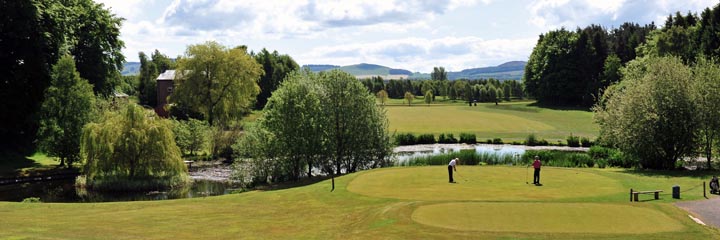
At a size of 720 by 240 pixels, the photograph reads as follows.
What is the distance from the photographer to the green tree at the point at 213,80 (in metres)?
73.6

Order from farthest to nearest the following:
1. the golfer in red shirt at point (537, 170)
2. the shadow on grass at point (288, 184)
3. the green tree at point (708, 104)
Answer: the green tree at point (708, 104), the shadow on grass at point (288, 184), the golfer in red shirt at point (537, 170)

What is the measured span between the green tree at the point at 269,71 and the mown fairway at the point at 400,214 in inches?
3696

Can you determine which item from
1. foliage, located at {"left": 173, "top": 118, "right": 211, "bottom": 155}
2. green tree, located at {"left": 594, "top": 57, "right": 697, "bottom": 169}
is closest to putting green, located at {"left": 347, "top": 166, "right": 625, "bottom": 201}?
green tree, located at {"left": 594, "top": 57, "right": 697, "bottom": 169}

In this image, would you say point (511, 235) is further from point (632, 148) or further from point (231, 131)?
point (231, 131)

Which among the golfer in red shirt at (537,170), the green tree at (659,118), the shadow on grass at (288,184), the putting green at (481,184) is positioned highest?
the green tree at (659,118)

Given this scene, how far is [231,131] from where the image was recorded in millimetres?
67812

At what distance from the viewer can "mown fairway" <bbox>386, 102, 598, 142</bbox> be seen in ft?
272

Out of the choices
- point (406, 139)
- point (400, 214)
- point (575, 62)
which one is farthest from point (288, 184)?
point (575, 62)

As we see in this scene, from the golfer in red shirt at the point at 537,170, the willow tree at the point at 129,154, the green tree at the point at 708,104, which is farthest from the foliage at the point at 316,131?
the green tree at the point at 708,104

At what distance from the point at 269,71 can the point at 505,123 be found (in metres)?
57.6

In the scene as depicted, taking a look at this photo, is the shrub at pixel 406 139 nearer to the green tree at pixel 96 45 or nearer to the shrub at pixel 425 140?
the shrub at pixel 425 140

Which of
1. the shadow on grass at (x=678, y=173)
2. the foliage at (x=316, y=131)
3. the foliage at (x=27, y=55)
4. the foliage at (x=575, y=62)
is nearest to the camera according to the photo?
the shadow on grass at (x=678, y=173)

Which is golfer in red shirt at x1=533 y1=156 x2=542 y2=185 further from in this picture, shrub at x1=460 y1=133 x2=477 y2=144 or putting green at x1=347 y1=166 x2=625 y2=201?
shrub at x1=460 y1=133 x2=477 y2=144

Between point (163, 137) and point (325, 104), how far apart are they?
43.1ft
